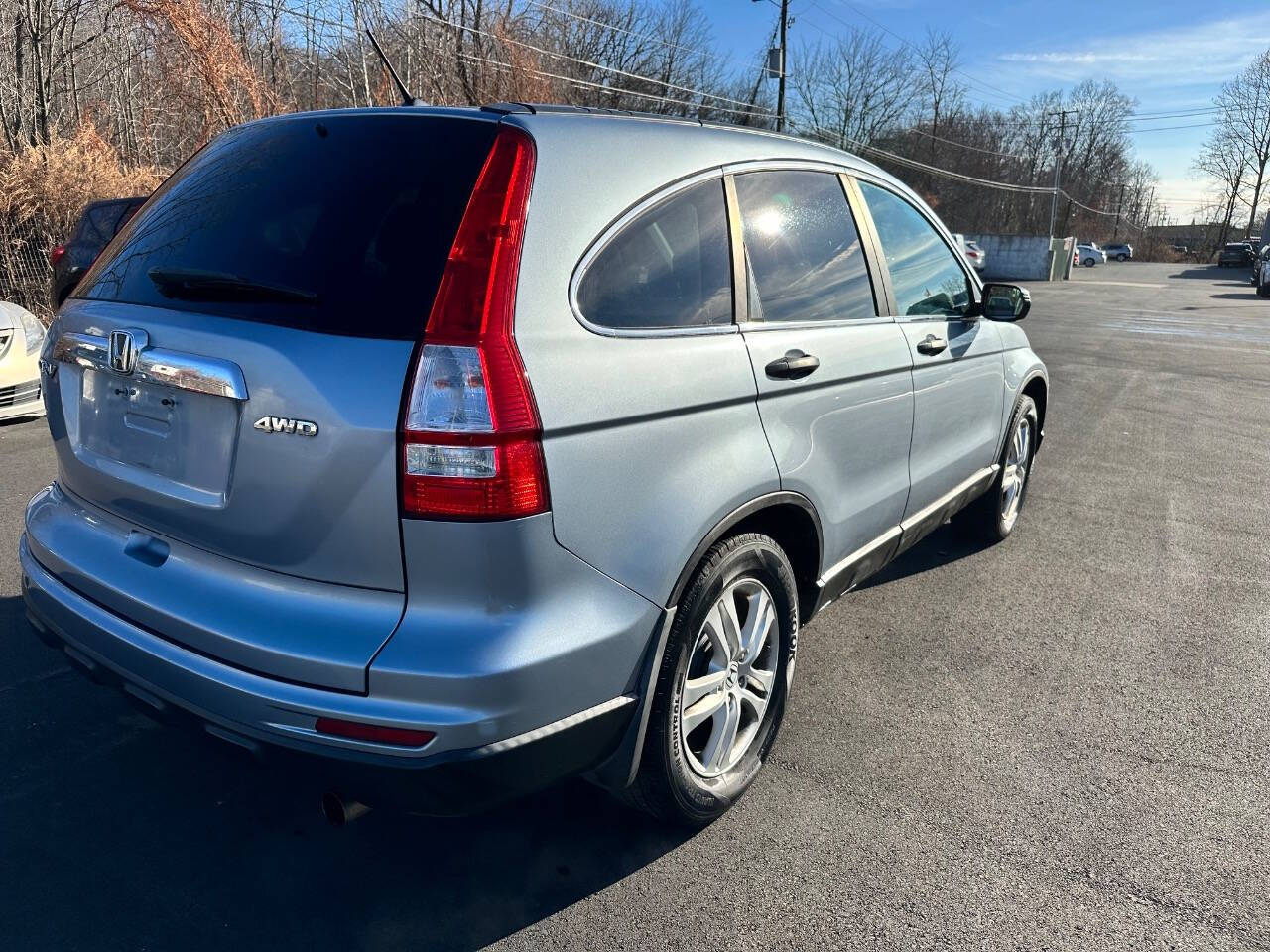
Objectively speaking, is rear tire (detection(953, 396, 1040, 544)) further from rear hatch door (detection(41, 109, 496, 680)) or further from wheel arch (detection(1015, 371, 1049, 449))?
rear hatch door (detection(41, 109, 496, 680))

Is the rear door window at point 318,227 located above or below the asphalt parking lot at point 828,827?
above

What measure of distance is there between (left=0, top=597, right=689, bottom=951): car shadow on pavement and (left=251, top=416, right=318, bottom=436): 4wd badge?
72 cm

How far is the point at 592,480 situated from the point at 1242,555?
179 inches

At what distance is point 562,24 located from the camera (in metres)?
31.1

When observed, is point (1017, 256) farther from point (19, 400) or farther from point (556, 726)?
point (556, 726)

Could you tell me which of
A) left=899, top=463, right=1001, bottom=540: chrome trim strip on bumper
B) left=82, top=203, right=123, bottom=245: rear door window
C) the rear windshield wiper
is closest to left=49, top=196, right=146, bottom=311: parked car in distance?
left=82, top=203, right=123, bottom=245: rear door window

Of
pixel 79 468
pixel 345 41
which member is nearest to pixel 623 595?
pixel 79 468

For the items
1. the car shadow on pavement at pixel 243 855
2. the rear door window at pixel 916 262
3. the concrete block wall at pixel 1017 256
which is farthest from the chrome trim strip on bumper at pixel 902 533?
the concrete block wall at pixel 1017 256

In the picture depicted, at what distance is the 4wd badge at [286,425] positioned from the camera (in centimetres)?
185

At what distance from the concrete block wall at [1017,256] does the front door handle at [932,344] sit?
44.6 metres

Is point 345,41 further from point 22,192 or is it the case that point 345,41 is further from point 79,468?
point 79,468

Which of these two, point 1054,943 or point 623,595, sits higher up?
point 623,595

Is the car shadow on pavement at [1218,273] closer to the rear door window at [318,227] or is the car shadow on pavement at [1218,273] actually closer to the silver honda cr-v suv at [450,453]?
the silver honda cr-v suv at [450,453]

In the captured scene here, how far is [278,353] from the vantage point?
190 centimetres
